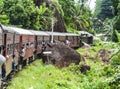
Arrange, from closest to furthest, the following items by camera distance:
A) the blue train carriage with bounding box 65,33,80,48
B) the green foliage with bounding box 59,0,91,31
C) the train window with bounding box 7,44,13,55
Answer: the train window with bounding box 7,44,13,55
the blue train carriage with bounding box 65,33,80,48
the green foliage with bounding box 59,0,91,31

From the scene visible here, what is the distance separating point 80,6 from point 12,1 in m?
33.5

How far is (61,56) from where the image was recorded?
90.7 feet

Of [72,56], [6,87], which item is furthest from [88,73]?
[6,87]

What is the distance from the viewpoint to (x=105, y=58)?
112 ft

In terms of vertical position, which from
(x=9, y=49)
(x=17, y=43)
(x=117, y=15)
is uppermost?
(x=9, y=49)

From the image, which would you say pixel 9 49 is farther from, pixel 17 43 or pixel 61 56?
pixel 61 56

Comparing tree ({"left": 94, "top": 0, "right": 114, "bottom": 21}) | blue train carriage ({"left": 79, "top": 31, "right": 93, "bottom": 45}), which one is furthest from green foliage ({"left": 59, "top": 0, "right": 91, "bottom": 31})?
tree ({"left": 94, "top": 0, "right": 114, "bottom": 21})

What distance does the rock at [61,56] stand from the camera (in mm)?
27108

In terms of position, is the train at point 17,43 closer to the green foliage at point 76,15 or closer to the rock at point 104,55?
the rock at point 104,55

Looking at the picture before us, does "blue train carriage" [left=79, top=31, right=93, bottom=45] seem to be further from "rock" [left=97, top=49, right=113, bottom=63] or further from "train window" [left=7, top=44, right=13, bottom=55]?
"train window" [left=7, top=44, right=13, bottom=55]

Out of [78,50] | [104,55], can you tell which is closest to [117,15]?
[78,50]

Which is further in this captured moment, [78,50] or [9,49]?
[78,50]

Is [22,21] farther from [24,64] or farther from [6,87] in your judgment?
[6,87]

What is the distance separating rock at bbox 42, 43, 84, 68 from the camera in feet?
88.9
